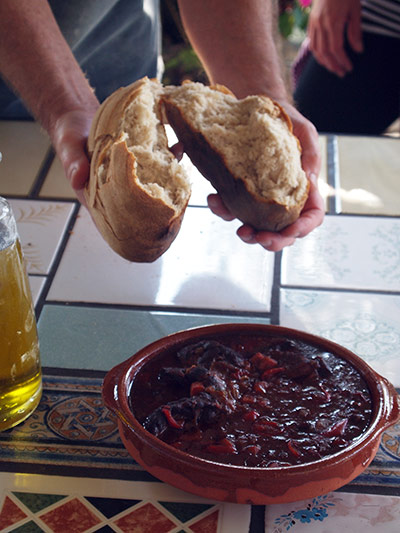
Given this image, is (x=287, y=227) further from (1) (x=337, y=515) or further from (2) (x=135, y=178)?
(1) (x=337, y=515)

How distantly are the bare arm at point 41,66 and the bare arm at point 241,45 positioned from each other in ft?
1.13

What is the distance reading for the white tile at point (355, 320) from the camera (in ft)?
3.75

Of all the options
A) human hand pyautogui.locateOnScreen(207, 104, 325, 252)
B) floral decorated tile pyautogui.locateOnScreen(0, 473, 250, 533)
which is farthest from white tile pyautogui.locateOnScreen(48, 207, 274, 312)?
floral decorated tile pyautogui.locateOnScreen(0, 473, 250, 533)

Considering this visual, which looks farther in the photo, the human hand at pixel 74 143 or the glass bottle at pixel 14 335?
the human hand at pixel 74 143

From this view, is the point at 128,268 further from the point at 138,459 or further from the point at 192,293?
the point at 138,459

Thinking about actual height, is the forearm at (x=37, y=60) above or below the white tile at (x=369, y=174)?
above

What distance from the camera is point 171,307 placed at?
1.26 metres

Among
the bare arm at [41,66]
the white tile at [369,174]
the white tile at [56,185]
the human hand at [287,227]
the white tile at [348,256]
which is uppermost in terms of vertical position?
the bare arm at [41,66]

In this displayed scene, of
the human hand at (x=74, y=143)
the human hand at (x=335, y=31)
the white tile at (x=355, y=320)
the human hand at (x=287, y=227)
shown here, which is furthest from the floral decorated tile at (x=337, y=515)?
the human hand at (x=335, y=31)

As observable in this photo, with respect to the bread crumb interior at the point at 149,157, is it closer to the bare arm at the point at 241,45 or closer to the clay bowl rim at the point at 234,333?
the clay bowl rim at the point at 234,333

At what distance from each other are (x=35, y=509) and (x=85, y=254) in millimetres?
636

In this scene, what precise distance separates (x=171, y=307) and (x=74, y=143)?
0.33 meters

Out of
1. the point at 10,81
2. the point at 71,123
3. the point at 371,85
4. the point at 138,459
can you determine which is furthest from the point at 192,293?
the point at 371,85

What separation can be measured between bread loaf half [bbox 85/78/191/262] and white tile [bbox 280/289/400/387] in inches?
10.6
